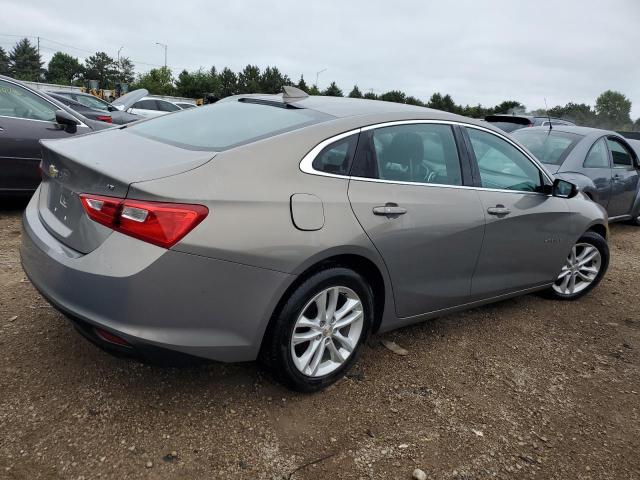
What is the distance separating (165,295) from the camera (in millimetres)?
2053

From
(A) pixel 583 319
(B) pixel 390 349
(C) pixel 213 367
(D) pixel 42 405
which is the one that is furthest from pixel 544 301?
(D) pixel 42 405

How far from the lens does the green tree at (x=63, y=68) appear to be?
93750 mm

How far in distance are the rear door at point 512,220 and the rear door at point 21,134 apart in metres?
4.28

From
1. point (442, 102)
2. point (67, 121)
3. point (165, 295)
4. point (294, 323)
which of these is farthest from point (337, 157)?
point (442, 102)

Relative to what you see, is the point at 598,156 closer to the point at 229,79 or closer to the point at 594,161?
the point at 594,161

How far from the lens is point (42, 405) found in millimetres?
2395

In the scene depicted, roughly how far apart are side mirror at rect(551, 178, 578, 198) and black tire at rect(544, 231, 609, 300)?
574 millimetres

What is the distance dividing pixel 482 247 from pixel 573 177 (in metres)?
3.51

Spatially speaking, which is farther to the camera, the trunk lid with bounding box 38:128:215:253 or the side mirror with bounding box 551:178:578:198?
the side mirror with bounding box 551:178:578:198

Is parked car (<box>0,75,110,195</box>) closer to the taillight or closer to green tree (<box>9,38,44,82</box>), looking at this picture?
the taillight

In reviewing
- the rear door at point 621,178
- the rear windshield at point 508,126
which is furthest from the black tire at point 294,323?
the rear windshield at point 508,126

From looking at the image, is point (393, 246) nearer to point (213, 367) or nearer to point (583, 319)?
point (213, 367)

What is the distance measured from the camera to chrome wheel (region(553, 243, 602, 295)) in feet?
14.3

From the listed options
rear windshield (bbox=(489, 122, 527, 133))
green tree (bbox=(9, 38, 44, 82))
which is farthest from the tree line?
rear windshield (bbox=(489, 122, 527, 133))
